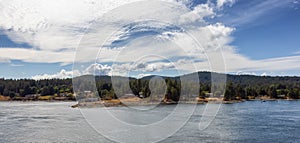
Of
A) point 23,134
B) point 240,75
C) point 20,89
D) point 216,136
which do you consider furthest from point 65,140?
point 240,75

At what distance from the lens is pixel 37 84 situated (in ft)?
325

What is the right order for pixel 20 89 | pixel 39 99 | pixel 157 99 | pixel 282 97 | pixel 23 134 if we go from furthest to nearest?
pixel 20 89, pixel 39 99, pixel 282 97, pixel 157 99, pixel 23 134

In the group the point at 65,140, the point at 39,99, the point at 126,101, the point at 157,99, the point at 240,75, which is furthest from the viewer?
the point at 240,75

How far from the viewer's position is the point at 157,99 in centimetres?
5816

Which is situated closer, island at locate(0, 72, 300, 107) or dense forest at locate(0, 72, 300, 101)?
dense forest at locate(0, 72, 300, 101)

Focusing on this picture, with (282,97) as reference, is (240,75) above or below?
above

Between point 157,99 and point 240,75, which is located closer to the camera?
point 157,99

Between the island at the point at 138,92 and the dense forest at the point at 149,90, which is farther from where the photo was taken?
the island at the point at 138,92

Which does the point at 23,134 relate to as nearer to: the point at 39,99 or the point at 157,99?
the point at 157,99

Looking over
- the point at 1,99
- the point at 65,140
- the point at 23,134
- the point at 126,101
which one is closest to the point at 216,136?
the point at 65,140

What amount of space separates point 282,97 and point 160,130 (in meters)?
60.6

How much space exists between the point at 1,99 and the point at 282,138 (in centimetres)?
7804

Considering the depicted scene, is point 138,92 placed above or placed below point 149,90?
below

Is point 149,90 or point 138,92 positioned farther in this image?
point 138,92
